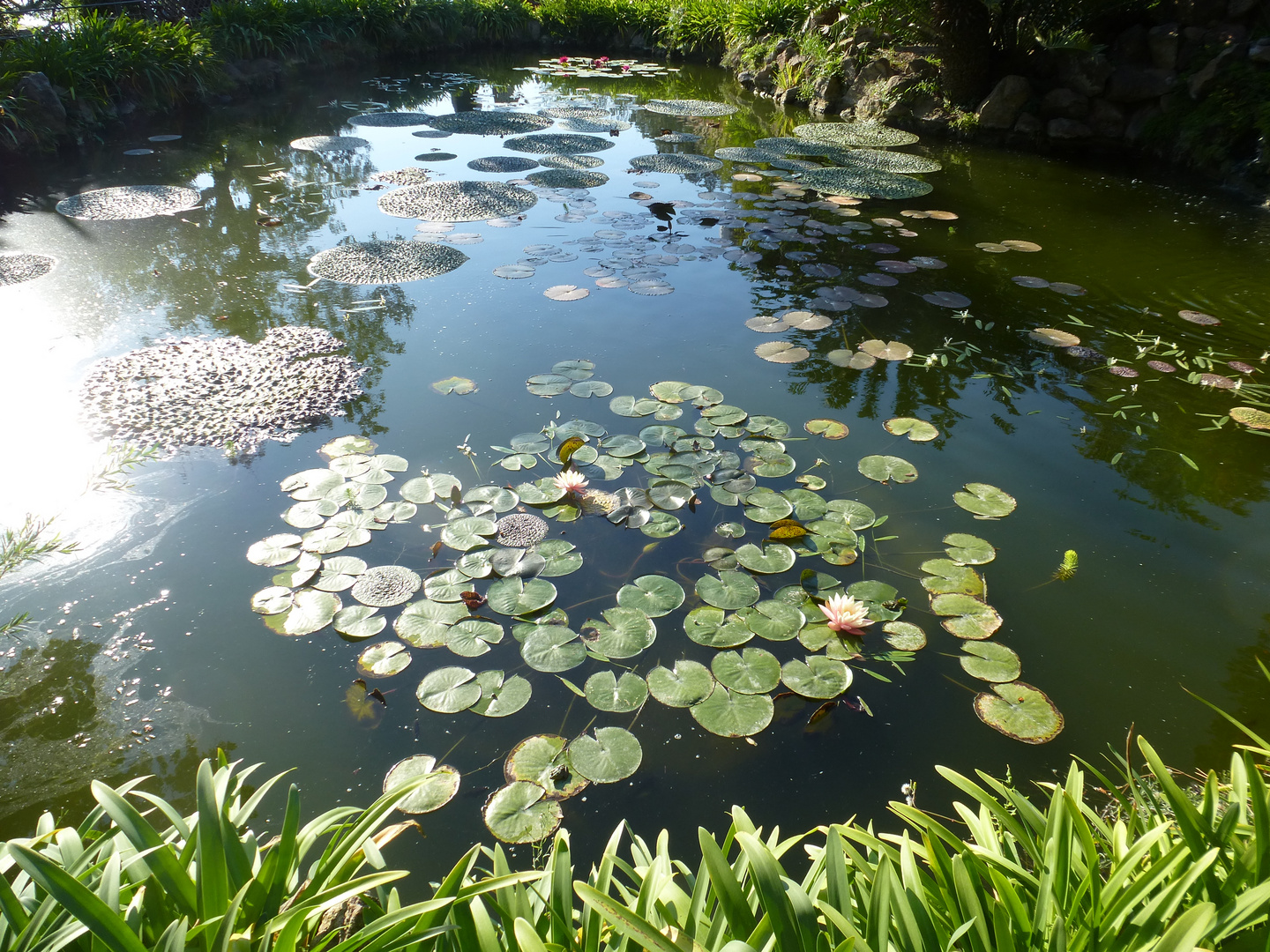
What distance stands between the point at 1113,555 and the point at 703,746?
60.9 inches

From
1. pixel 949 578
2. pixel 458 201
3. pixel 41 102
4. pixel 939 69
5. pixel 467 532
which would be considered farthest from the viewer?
pixel 939 69

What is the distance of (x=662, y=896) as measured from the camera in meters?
1.04

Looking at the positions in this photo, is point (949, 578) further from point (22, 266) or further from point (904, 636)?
point (22, 266)

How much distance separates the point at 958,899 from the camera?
3.26 ft

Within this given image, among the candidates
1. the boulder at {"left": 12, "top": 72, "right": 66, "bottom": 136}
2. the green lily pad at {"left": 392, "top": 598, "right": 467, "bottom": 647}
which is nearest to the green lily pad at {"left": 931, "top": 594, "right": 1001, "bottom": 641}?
the green lily pad at {"left": 392, "top": 598, "right": 467, "bottom": 647}

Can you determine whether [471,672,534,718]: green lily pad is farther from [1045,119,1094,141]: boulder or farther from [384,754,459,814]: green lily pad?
[1045,119,1094,141]: boulder

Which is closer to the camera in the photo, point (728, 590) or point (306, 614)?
point (306, 614)

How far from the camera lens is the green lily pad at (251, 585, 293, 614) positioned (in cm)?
199

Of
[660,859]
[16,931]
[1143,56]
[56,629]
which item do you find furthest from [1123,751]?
[1143,56]

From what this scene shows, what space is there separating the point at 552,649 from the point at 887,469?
146 cm

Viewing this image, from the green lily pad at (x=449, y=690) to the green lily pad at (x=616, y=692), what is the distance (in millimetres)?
292

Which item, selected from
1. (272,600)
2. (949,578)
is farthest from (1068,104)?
(272,600)

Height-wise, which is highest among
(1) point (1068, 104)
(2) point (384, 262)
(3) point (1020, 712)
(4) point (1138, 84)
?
(4) point (1138, 84)

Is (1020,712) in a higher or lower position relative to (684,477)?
lower
